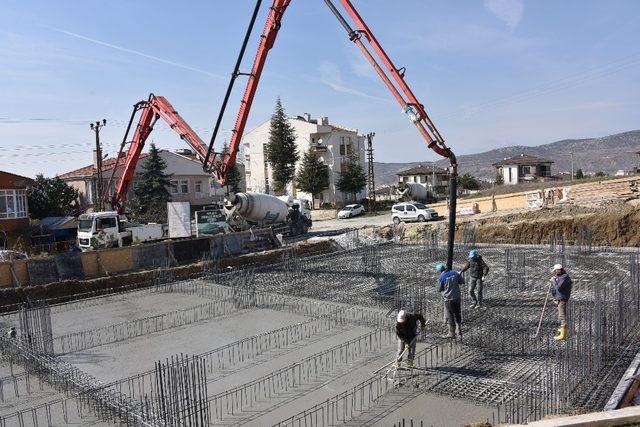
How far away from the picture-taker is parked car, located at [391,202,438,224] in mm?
28031

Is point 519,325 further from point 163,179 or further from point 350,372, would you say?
point 163,179

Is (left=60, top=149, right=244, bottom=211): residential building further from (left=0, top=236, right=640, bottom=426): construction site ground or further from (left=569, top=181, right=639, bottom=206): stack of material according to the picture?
(left=0, top=236, right=640, bottom=426): construction site ground

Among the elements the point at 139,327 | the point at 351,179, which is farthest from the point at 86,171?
the point at 139,327

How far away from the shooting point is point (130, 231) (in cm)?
2055

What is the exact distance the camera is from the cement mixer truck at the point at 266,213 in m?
19.8

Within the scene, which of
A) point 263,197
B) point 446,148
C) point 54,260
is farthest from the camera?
point 263,197

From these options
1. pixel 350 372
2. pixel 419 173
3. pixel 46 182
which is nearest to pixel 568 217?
pixel 350 372

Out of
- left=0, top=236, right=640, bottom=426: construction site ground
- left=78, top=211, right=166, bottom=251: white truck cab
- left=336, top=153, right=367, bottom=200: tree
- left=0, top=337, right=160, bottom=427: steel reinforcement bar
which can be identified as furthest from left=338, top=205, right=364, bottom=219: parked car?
left=0, top=337, right=160, bottom=427: steel reinforcement bar

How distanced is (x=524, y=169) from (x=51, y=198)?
150ft

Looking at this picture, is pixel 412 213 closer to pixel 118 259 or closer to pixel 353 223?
pixel 353 223

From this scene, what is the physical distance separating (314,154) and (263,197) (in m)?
21.1

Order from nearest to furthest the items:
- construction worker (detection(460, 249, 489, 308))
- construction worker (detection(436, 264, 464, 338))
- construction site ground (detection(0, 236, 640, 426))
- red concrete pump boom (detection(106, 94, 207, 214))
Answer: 1. construction site ground (detection(0, 236, 640, 426))
2. construction worker (detection(436, 264, 464, 338))
3. construction worker (detection(460, 249, 489, 308))
4. red concrete pump boom (detection(106, 94, 207, 214))

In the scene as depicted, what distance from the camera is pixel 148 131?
68.8 feet

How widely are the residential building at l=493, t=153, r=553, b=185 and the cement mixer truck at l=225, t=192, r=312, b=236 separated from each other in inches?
1414
